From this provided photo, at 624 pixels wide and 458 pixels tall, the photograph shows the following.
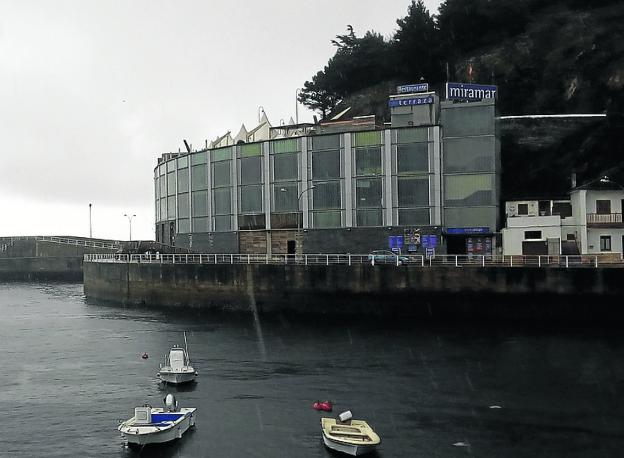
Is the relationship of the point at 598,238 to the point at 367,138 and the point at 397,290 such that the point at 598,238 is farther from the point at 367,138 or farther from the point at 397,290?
the point at 367,138

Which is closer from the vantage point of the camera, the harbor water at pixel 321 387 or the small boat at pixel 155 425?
the small boat at pixel 155 425

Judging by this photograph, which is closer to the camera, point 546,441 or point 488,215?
point 546,441

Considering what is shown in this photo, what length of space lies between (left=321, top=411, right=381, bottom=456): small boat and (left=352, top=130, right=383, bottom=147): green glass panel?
60.2m

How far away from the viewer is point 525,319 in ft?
235

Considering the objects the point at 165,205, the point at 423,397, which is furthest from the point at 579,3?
the point at 423,397

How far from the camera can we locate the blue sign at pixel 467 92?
3903 inches

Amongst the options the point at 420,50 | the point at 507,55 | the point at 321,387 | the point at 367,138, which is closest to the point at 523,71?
the point at 507,55

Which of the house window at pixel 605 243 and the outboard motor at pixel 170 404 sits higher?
the house window at pixel 605 243

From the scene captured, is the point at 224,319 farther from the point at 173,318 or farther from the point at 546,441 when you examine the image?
the point at 546,441

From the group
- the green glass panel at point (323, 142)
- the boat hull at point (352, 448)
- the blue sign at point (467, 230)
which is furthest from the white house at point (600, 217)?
the boat hull at point (352, 448)

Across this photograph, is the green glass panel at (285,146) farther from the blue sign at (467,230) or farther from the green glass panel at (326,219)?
the blue sign at (467,230)

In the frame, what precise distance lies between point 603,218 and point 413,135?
25.7 meters

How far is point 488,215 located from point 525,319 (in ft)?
69.1

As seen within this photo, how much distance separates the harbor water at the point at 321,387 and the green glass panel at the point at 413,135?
28226 millimetres
